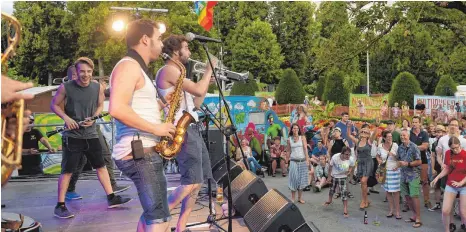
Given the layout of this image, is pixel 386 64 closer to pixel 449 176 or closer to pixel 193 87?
pixel 449 176

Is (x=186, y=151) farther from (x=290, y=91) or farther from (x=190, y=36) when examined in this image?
(x=290, y=91)

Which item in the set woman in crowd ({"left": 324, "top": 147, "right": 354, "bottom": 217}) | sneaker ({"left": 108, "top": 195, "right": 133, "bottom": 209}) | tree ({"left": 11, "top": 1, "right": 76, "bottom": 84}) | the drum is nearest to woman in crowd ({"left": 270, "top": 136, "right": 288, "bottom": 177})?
woman in crowd ({"left": 324, "top": 147, "right": 354, "bottom": 217})

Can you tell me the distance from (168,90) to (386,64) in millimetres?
38566

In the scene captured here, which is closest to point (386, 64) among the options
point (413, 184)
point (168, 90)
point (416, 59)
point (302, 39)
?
point (416, 59)

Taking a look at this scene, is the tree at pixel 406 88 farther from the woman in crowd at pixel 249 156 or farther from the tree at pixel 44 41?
the tree at pixel 44 41

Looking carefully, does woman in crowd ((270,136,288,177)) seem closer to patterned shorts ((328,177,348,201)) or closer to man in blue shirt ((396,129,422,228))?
patterned shorts ((328,177,348,201))

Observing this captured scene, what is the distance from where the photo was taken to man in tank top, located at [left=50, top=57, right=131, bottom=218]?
5176mm

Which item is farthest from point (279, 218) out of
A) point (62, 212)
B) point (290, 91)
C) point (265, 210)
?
point (290, 91)

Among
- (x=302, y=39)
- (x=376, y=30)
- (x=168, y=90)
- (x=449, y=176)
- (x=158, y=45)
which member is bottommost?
(x=449, y=176)

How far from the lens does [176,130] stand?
3246 millimetres

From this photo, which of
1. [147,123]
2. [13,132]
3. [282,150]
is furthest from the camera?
[282,150]

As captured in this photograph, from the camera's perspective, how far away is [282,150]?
39.6 feet

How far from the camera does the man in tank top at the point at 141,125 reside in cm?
264

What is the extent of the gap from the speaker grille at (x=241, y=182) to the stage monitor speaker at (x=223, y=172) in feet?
0.83
